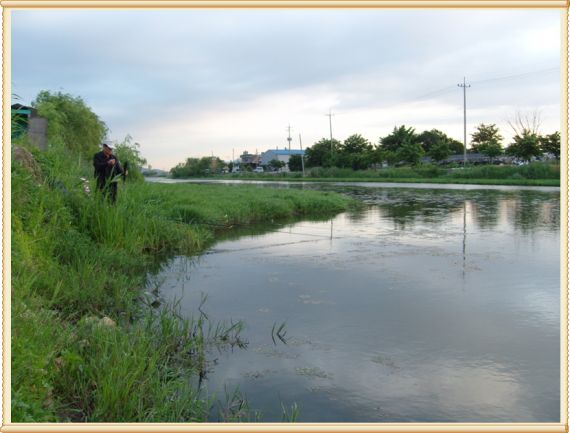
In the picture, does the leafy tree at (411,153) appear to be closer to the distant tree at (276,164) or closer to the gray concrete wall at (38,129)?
the distant tree at (276,164)

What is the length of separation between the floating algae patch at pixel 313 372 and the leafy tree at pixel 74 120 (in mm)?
21547

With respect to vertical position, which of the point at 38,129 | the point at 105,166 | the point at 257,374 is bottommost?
the point at 257,374

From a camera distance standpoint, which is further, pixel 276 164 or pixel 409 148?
pixel 276 164

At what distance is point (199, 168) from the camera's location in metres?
93.8

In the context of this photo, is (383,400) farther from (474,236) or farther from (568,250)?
(474,236)

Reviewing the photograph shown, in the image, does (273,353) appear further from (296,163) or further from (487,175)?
(296,163)

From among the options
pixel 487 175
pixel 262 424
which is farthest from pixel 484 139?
pixel 262 424

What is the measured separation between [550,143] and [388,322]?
4641cm

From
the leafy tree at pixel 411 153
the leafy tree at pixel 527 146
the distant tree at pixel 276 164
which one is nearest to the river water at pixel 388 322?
the leafy tree at pixel 527 146

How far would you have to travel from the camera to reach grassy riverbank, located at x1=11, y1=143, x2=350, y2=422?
129 inches

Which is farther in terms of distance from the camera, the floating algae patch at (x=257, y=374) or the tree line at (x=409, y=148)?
the tree line at (x=409, y=148)

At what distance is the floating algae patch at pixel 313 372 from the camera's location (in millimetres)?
4246

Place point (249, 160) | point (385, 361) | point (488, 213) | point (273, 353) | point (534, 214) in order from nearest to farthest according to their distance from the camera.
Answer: point (385, 361) → point (273, 353) → point (534, 214) → point (488, 213) → point (249, 160)

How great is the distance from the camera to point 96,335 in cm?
398
